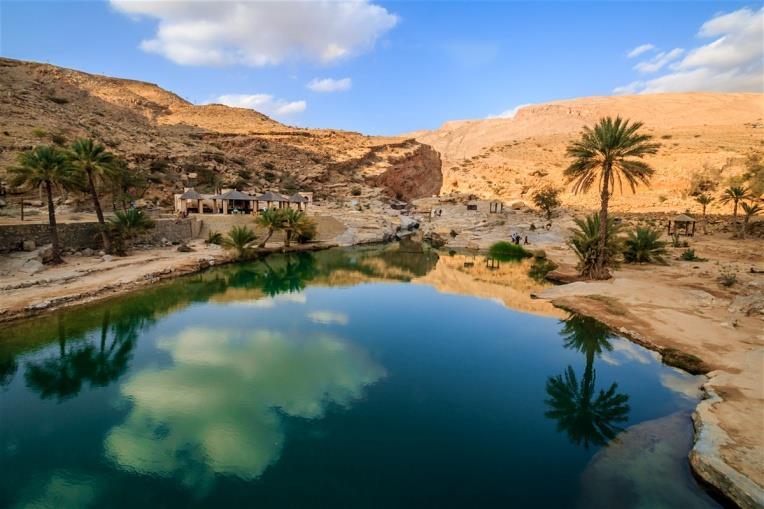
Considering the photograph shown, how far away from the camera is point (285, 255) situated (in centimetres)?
3070

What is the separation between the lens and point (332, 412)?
8797mm

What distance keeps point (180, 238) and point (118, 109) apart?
1919 inches

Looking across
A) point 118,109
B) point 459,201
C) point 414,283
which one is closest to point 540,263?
point 414,283

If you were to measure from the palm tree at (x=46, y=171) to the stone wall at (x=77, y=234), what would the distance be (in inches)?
50.5

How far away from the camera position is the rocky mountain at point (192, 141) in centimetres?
3925

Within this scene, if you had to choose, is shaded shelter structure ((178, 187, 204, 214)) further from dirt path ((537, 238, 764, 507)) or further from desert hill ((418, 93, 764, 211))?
desert hill ((418, 93, 764, 211))

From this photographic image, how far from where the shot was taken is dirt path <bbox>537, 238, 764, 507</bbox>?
641 cm

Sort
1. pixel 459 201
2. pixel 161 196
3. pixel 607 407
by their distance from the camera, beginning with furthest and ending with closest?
1. pixel 459 201
2. pixel 161 196
3. pixel 607 407

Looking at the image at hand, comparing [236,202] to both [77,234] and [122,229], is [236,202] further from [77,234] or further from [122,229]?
[77,234]

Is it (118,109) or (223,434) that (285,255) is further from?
(118,109)

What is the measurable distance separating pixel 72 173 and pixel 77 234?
A: 451 centimetres

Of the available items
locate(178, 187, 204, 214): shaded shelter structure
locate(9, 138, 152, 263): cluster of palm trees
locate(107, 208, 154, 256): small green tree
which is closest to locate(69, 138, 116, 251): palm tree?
locate(9, 138, 152, 263): cluster of palm trees

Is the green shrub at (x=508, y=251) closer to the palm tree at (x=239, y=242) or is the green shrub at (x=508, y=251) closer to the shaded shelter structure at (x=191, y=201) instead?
the palm tree at (x=239, y=242)

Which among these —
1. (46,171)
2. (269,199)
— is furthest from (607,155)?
(269,199)
